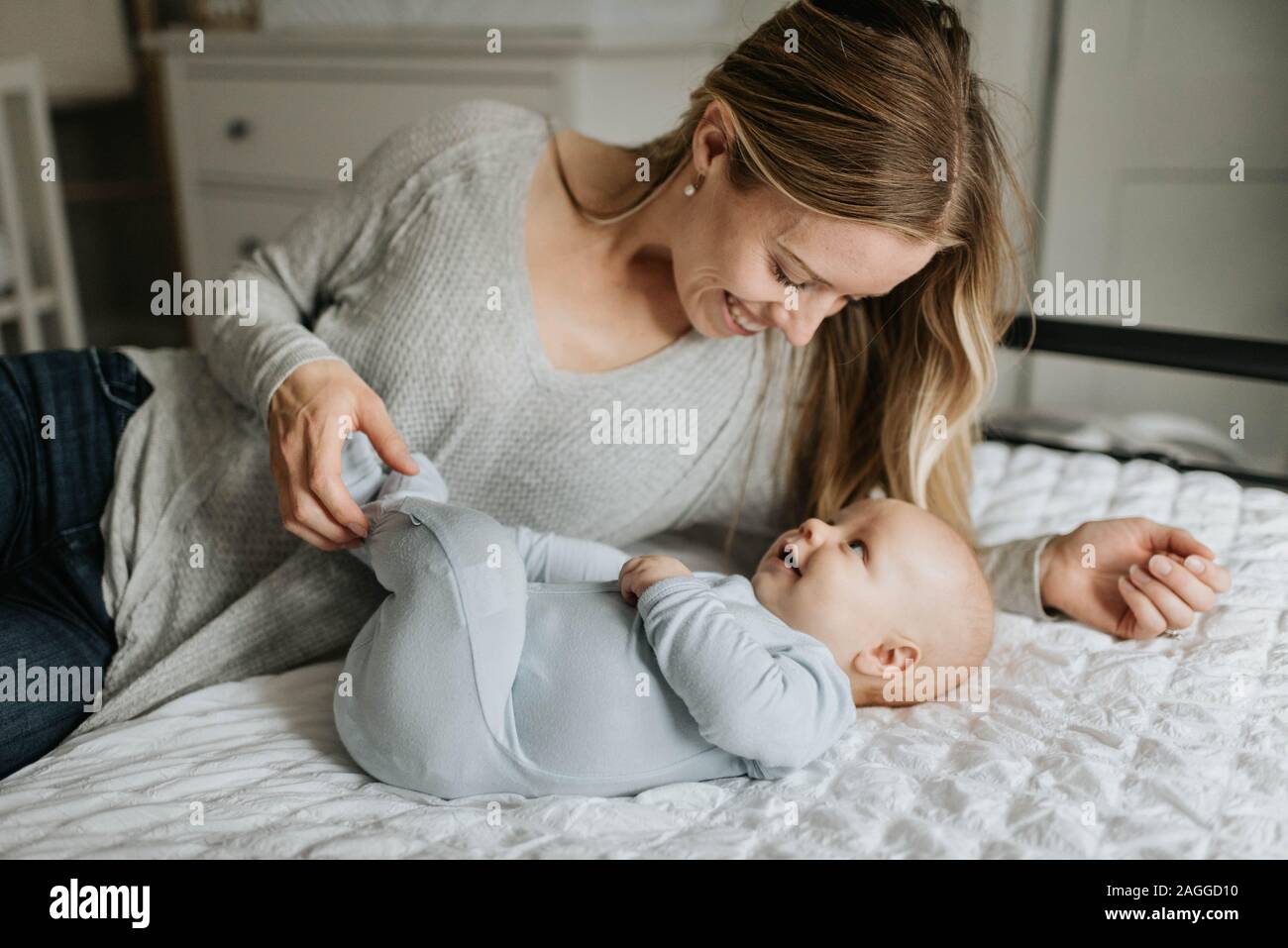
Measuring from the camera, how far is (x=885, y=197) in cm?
97

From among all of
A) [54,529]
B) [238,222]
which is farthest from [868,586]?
[238,222]

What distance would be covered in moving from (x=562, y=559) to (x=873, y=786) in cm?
38

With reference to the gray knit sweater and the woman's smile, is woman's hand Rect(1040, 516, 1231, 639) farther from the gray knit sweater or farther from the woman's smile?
the woman's smile

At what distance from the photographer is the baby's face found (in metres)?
1.03

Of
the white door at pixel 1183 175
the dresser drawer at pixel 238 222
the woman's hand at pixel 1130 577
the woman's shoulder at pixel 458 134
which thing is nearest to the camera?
the woman's hand at pixel 1130 577

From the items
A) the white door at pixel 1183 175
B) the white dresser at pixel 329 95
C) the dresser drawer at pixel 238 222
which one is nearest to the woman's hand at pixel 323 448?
the white dresser at pixel 329 95

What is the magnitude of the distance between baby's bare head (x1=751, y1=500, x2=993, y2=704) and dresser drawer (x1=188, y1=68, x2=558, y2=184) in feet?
4.67

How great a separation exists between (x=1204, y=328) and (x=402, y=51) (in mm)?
1901

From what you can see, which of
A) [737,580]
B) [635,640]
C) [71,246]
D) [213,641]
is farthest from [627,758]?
[71,246]

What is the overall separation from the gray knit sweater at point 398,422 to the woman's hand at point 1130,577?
4 centimetres

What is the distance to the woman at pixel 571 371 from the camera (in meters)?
1.00

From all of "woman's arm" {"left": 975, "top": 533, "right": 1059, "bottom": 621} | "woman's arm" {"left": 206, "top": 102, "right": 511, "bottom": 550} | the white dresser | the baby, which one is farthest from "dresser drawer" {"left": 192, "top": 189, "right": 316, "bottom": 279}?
"woman's arm" {"left": 975, "top": 533, "right": 1059, "bottom": 621}

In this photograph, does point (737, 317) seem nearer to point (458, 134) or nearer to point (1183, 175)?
point (458, 134)

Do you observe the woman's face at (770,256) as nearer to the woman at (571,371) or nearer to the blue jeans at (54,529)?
the woman at (571,371)
